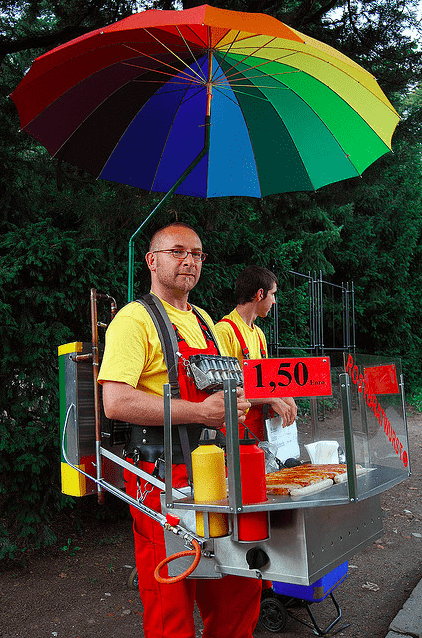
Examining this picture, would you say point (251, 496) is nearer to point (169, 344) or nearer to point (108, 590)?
point (169, 344)

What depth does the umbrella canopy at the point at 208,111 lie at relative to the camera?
2596 millimetres

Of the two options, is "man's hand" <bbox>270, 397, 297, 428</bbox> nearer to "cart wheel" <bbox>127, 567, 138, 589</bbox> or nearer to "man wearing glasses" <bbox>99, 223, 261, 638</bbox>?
"man wearing glasses" <bbox>99, 223, 261, 638</bbox>

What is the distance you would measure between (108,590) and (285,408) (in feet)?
9.54

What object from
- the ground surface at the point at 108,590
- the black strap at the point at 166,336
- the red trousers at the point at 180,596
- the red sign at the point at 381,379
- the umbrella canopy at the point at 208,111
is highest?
the umbrella canopy at the point at 208,111

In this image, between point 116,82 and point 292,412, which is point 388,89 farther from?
point 292,412

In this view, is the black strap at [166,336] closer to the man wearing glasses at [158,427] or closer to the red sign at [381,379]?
the man wearing glasses at [158,427]

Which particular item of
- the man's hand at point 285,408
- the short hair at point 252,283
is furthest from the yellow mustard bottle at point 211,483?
the short hair at point 252,283

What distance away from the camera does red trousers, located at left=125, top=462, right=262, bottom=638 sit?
2.05 metres

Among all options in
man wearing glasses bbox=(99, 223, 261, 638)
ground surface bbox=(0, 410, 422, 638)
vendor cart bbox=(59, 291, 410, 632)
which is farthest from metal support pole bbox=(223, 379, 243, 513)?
ground surface bbox=(0, 410, 422, 638)

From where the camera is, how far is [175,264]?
2426 millimetres

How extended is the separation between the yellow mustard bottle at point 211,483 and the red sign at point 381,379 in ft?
1.69

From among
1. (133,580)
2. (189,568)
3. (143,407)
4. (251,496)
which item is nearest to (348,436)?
(251,496)

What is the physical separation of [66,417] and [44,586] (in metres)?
2.18

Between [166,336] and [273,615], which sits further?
[273,615]
